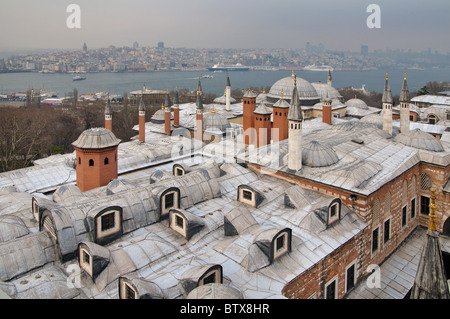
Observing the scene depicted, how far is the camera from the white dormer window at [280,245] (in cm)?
923

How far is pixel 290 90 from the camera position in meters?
25.8

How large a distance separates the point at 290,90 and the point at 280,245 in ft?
59.3

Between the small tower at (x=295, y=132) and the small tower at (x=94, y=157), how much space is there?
255 inches

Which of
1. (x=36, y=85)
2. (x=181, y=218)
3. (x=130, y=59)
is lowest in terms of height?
(x=181, y=218)

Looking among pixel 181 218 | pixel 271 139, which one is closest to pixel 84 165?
pixel 181 218

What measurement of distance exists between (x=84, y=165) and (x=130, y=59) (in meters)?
133

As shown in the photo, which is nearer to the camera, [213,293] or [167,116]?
[213,293]

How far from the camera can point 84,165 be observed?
1337cm

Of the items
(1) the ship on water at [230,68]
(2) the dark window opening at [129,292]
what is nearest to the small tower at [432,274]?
(2) the dark window opening at [129,292]

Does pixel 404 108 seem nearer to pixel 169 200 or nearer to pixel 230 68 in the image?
pixel 169 200

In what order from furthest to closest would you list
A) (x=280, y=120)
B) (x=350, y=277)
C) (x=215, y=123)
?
(x=215, y=123), (x=280, y=120), (x=350, y=277)

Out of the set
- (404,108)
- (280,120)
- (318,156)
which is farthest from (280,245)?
(404,108)
